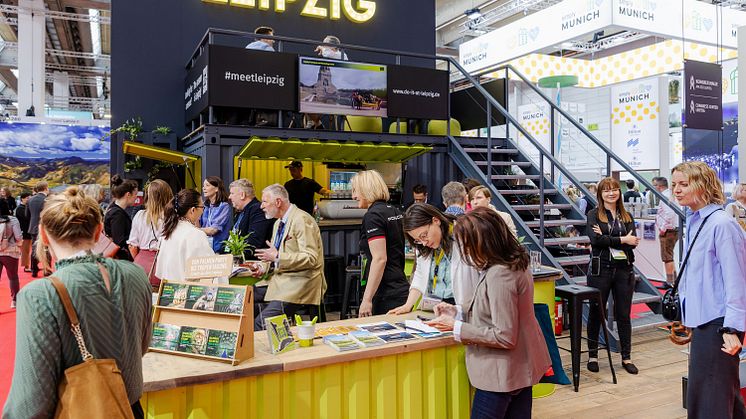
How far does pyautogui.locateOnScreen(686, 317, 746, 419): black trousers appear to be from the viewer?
2713 millimetres

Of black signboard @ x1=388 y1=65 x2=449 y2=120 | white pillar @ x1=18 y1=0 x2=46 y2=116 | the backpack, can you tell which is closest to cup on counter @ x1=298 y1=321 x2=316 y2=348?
black signboard @ x1=388 y1=65 x2=449 y2=120

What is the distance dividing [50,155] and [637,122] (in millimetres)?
12755

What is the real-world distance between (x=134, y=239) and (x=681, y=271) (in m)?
3.88

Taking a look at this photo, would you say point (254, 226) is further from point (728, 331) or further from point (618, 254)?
point (728, 331)

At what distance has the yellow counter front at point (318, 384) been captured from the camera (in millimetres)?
2264

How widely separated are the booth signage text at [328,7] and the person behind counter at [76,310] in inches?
364

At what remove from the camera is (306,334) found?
2.65 meters

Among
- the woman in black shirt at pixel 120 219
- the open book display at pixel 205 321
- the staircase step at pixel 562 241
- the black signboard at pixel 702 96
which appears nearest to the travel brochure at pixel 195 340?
the open book display at pixel 205 321

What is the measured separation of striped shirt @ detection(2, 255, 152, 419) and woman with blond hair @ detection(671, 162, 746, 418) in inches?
98.1

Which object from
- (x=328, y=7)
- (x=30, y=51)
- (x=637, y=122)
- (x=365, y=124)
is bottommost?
(x=365, y=124)

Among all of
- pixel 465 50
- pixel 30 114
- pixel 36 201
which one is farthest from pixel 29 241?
pixel 465 50

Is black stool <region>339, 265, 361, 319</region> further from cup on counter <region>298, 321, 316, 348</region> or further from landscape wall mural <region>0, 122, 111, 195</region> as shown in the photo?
landscape wall mural <region>0, 122, 111, 195</region>

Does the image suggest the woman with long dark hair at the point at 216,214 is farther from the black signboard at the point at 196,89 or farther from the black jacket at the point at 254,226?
the black signboard at the point at 196,89

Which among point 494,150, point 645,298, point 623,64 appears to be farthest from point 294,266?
point 623,64
